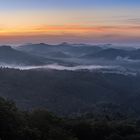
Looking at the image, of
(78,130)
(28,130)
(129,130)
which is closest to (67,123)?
(78,130)

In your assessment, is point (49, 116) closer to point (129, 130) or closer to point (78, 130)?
point (78, 130)

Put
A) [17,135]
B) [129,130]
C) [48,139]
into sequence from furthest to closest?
[129,130] < [48,139] < [17,135]

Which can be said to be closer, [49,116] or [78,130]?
[49,116]

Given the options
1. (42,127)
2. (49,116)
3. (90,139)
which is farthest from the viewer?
(90,139)

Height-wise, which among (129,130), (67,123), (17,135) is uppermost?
(17,135)

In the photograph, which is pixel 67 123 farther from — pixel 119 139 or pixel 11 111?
pixel 11 111

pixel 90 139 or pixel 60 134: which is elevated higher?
pixel 60 134
